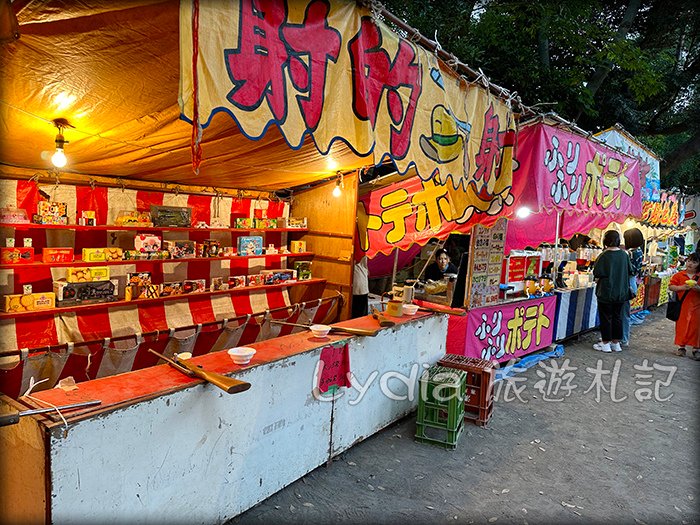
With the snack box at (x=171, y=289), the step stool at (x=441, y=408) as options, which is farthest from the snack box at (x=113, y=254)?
the step stool at (x=441, y=408)

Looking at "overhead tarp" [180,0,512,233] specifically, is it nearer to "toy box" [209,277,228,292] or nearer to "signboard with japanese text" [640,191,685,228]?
"toy box" [209,277,228,292]

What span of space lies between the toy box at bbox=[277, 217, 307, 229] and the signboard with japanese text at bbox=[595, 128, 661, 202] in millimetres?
6567

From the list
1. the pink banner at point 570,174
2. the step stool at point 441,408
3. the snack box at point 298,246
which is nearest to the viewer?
the step stool at point 441,408

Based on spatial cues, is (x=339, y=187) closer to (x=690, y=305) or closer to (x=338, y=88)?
(x=338, y=88)

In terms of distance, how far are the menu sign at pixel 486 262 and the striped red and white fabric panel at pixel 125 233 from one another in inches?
150

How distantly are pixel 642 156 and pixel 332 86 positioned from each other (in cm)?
1277

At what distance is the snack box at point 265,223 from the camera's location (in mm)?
8023

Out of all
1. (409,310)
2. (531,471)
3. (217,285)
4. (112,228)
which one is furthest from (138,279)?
(531,471)

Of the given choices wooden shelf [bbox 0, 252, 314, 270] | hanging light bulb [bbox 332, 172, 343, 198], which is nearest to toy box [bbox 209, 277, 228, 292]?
wooden shelf [bbox 0, 252, 314, 270]

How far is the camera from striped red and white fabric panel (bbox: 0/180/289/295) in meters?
5.53

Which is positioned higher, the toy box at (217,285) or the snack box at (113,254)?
the snack box at (113,254)

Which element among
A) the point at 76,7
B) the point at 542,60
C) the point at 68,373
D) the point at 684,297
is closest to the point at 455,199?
the point at 76,7

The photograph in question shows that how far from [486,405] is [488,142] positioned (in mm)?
2920

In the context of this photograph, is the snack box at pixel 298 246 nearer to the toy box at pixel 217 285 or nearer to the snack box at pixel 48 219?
the toy box at pixel 217 285
